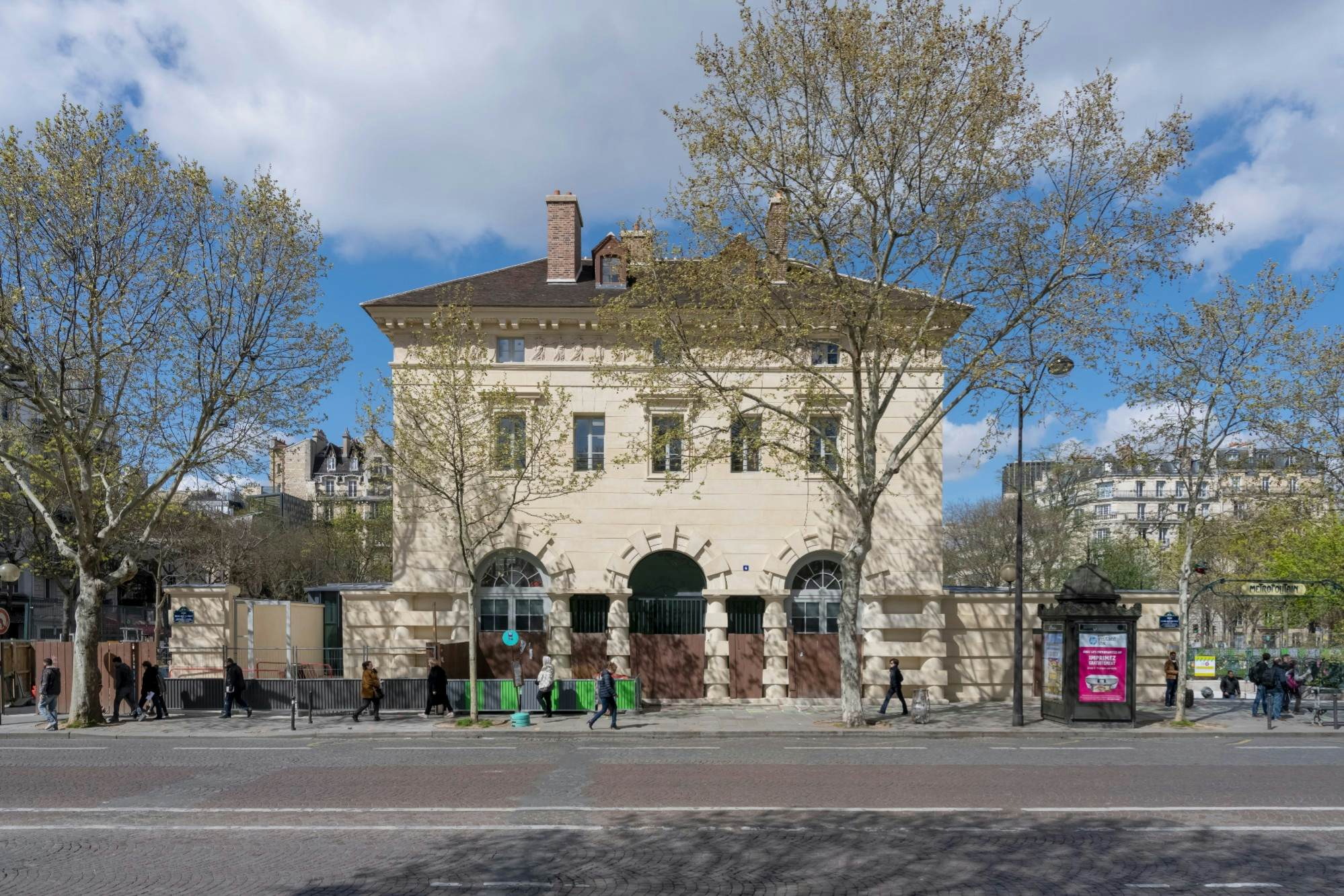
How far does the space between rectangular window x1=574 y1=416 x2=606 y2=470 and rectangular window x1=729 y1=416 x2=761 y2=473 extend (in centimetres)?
358

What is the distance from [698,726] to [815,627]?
6675 millimetres

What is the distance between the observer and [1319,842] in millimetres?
10891

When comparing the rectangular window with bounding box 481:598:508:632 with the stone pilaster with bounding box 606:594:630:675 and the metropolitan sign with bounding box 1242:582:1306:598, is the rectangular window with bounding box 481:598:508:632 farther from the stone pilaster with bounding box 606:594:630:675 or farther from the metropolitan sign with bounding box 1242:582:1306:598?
the metropolitan sign with bounding box 1242:582:1306:598

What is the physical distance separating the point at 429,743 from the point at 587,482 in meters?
7.89

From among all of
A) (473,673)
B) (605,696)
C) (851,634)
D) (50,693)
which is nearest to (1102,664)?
(851,634)

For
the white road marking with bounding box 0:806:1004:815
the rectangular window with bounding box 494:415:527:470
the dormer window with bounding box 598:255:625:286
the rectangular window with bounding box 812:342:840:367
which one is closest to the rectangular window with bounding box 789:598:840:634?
the rectangular window with bounding box 812:342:840:367

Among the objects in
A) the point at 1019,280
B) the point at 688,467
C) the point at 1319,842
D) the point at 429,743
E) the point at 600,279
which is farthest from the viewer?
the point at 600,279

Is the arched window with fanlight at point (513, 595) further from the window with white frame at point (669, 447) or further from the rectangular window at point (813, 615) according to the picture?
the rectangular window at point (813, 615)

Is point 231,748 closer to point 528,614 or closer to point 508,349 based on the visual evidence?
point 528,614

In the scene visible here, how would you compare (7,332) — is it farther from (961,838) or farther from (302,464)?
(302,464)

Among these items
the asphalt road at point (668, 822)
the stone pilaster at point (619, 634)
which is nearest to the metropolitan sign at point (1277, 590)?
the asphalt road at point (668, 822)

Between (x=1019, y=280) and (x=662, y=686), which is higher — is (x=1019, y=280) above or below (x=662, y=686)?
above

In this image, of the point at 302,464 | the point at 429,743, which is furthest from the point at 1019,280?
the point at 302,464

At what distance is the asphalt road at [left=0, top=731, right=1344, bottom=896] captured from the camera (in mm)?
9422
